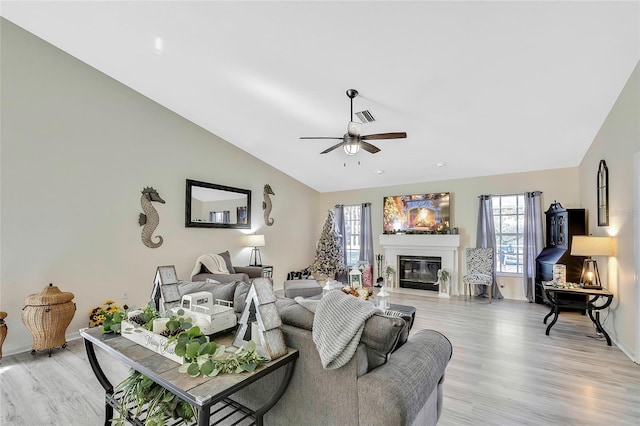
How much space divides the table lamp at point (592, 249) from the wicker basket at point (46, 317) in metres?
6.36

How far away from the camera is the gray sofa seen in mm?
1465

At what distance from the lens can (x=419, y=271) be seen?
707cm

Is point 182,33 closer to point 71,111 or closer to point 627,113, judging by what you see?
point 71,111

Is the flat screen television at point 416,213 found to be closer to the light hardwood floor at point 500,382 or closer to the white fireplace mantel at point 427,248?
the white fireplace mantel at point 427,248

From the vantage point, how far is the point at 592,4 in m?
2.56

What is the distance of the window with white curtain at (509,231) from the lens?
20.1 ft

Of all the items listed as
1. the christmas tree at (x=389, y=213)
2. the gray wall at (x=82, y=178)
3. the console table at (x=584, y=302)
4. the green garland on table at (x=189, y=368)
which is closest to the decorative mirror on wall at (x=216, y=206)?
the gray wall at (x=82, y=178)

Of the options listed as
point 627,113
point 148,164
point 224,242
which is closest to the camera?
point 627,113

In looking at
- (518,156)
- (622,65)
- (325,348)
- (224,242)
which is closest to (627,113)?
(622,65)

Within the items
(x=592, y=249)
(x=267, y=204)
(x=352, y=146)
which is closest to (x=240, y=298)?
(x=352, y=146)

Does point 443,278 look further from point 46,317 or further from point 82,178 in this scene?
point 82,178

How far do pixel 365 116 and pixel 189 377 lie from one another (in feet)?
13.0

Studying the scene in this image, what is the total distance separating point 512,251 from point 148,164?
6.96 m

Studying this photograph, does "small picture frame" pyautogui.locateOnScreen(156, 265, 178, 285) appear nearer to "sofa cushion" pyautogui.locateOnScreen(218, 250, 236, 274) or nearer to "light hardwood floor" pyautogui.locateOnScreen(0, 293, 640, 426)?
"light hardwood floor" pyautogui.locateOnScreen(0, 293, 640, 426)
